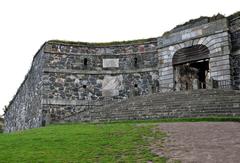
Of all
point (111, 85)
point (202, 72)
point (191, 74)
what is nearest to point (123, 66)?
point (111, 85)

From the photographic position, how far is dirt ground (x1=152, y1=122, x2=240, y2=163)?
767 cm

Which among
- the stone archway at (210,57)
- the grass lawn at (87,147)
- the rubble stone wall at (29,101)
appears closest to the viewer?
the grass lawn at (87,147)

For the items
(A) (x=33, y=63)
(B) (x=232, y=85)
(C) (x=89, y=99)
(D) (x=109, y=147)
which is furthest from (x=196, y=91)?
(A) (x=33, y=63)

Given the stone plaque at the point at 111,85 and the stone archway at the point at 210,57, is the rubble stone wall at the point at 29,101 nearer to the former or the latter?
the stone plaque at the point at 111,85

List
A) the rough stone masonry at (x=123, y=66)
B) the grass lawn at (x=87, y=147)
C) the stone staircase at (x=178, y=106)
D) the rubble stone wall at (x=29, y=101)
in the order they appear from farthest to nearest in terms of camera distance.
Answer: the rubble stone wall at (x=29, y=101)
the rough stone masonry at (x=123, y=66)
the stone staircase at (x=178, y=106)
the grass lawn at (x=87, y=147)

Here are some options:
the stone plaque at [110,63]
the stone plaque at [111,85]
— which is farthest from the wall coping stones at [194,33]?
the stone plaque at [111,85]

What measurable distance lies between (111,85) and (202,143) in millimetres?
16614

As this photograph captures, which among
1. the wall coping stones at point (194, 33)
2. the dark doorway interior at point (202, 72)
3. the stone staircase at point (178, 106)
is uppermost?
the wall coping stones at point (194, 33)

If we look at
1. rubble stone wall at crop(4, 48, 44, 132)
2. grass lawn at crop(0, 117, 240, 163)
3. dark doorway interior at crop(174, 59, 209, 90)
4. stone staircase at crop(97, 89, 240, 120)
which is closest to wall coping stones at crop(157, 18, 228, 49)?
dark doorway interior at crop(174, 59, 209, 90)

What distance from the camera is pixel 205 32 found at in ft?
77.6

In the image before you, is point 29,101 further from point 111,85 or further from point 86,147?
point 86,147

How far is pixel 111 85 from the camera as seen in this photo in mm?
25500

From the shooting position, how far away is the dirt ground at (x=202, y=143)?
25.2ft

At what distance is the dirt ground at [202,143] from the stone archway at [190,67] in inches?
485
